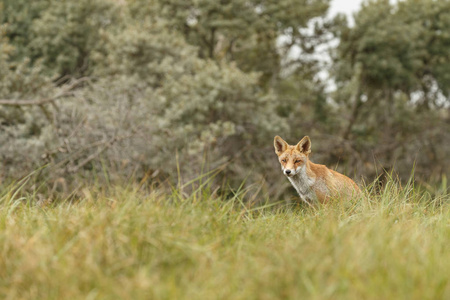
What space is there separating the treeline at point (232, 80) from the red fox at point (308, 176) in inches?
292

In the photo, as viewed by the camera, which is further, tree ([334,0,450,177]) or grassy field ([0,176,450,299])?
tree ([334,0,450,177])

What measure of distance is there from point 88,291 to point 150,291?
13.4 inches

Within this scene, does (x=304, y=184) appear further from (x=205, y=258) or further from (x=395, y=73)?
(x=395, y=73)

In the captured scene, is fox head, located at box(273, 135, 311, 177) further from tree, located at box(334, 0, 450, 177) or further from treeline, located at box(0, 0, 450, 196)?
tree, located at box(334, 0, 450, 177)

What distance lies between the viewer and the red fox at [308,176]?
519cm

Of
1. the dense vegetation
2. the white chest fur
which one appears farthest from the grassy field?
the white chest fur

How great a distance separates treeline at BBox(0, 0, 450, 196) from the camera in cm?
1456

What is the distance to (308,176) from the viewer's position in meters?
5.55

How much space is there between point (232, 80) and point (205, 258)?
14900mm

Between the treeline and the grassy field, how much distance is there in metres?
8.98

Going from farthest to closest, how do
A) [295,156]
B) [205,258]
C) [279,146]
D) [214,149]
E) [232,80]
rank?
[232,80] < [214,149] < [279,146] < [295,156] < [205,258]

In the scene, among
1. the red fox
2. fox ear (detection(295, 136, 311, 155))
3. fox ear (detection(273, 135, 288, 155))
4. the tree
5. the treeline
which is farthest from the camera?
the tree

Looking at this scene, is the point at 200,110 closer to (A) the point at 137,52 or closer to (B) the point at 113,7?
(A) the point at 137,52

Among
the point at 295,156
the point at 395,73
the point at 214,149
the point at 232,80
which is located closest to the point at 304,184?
the point at 295,156
